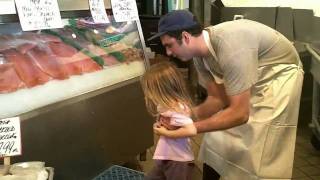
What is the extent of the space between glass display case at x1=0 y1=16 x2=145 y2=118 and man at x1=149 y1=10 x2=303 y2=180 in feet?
2.63

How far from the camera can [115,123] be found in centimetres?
288

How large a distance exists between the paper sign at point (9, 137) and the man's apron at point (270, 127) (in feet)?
4.08

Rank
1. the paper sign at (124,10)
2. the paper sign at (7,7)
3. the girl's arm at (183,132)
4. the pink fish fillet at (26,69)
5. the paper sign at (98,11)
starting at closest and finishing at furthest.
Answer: the girl's arm at (183,132)
the paper sign at (7,7)
the pink fish fillet at (26,69)
the paper sign at (98,11)
the paper sign at (124,10)

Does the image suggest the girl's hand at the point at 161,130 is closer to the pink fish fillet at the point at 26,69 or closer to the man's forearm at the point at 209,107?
the man's forearm at the point at 209,107

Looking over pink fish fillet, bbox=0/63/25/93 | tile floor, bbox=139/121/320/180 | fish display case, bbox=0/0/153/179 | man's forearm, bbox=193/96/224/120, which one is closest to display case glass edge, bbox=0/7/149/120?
fish display case, bbox=0/0/153/179

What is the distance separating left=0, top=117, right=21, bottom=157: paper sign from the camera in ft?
5.67

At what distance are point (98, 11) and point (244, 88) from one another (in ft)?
4.23

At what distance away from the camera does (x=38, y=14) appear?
88.0 inches

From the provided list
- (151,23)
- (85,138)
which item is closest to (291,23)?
(151,23)

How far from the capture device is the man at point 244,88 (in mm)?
1980

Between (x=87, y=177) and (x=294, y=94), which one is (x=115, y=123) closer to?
(x=87, y=177)

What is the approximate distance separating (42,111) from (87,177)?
0.60m

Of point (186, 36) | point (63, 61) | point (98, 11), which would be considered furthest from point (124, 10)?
point (186, 36)

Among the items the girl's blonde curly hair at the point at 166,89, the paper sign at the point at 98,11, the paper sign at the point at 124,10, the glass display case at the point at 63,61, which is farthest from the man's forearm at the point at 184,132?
the paper sign at the point at 124,10
